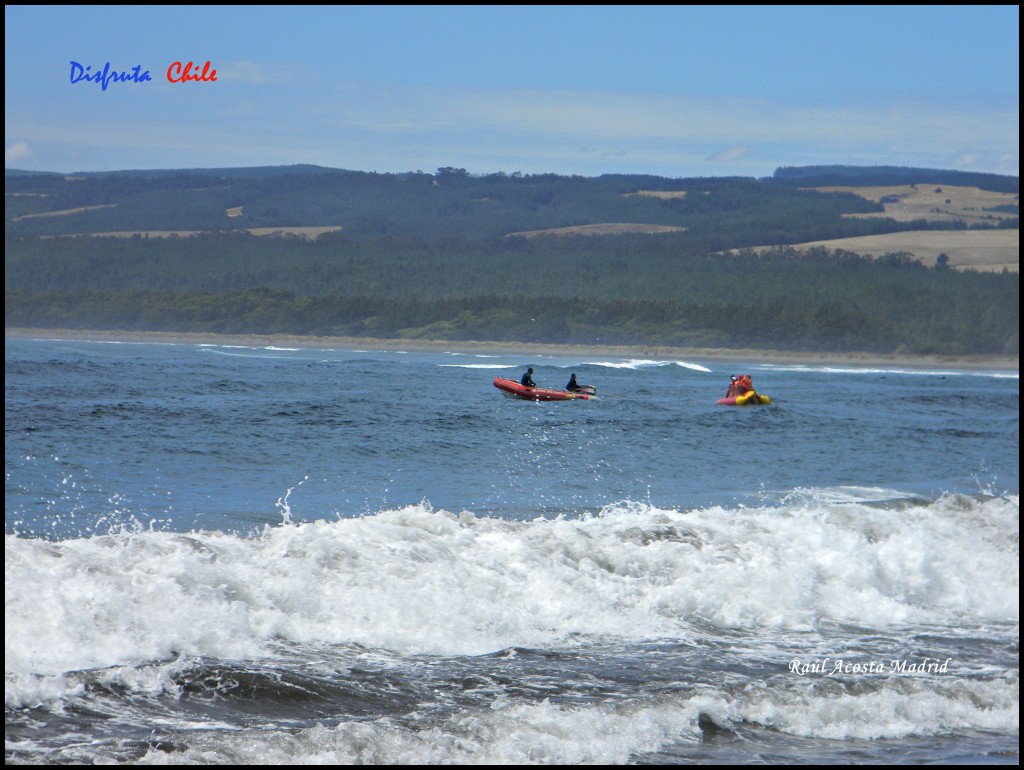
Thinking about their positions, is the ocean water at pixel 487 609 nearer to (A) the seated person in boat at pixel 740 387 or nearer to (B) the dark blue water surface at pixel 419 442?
(B) the dark blue water surface at pixel 419 442

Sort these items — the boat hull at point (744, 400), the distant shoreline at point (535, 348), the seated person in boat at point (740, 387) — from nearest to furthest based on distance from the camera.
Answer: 1. the boat hull at point (744, 400)
2. the seated person in boat at point (740, 387)
3. the distant shoreline at point (535, 348)

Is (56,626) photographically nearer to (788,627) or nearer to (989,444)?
(788,627)

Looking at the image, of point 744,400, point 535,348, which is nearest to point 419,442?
point 744,400

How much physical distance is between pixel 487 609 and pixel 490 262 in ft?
236

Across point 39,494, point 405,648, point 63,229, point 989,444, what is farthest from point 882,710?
point 63,229

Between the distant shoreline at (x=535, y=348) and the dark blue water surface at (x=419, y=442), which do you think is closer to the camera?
the dark blue water surface at (x=419, y=442)

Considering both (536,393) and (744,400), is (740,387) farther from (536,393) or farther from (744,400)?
(536,393)

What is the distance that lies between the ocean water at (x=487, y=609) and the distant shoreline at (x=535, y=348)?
39.9 m

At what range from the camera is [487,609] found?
1023cm

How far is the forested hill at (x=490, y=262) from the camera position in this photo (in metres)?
63.9

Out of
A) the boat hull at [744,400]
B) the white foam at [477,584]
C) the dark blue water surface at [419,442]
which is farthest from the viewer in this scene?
the boat hull at [744,400]

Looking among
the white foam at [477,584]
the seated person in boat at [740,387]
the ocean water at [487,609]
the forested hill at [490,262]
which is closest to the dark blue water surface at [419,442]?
the ocean water at [487,609]

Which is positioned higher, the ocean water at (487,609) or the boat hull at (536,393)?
the boat hull at (536,393)

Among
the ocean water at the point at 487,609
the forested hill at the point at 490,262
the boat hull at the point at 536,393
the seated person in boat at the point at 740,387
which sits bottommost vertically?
the ocean water at the point at 487,609
